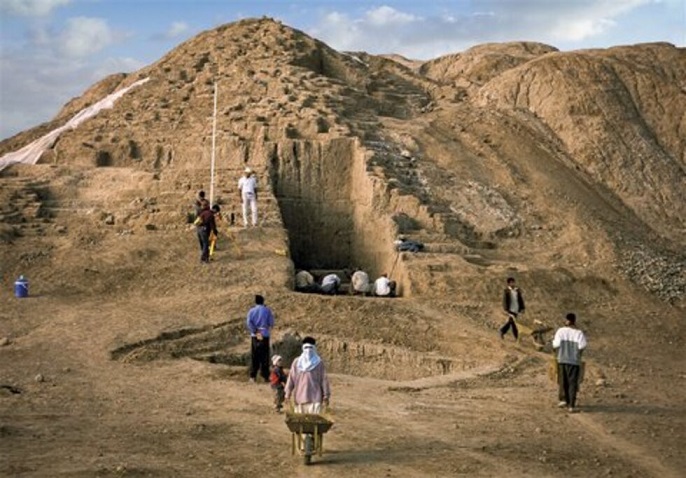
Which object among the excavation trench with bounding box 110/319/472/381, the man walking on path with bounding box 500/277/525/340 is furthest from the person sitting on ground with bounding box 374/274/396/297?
Result: the man walking on path with bounding box 500/277/525/340

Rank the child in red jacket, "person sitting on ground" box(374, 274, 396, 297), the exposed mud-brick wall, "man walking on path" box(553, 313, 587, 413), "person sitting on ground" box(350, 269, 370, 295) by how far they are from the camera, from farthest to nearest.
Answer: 1. the exposed mud-brick wall
2. "person sitting on ground" box(350, 269, 370, 295)
3. "person sitting on ground" box(374, 274, 396, 297)
4. "man walking on path" box(553, 313, 587, 413)
5. the child in red jacket

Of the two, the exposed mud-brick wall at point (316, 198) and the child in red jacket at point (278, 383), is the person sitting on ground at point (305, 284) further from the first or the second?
the child in red jacket at point (278, 383)

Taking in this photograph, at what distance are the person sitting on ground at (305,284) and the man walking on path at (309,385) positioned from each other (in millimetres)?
8979

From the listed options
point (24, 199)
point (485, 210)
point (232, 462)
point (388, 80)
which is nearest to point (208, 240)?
point (24, 199)

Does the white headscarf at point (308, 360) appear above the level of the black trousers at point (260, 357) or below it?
above

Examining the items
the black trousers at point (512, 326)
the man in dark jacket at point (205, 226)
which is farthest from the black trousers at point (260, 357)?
the man in dark jacket at point (205, 226)

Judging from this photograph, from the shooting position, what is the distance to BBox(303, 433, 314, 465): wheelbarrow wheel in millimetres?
8859

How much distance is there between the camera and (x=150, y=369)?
1341 cm

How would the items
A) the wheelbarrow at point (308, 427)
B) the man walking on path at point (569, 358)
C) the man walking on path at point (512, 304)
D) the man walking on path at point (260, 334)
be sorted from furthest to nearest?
the man walking on path at point (512, 304), the man walking on path at point (260, 334), the man walking on path at point (569, 358), the wheelbarrow at point (308, 427)

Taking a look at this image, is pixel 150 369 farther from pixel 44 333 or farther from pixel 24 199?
pixel 24 199

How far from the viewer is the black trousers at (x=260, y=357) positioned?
12.7 m

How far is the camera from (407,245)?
1967 centimetres

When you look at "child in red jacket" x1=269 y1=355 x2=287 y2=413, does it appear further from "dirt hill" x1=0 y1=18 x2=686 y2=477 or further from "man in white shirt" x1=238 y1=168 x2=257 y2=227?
"man in white shirt" x1=238 y1=168 x2=257 y2=227

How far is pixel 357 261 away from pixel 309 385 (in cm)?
1265
